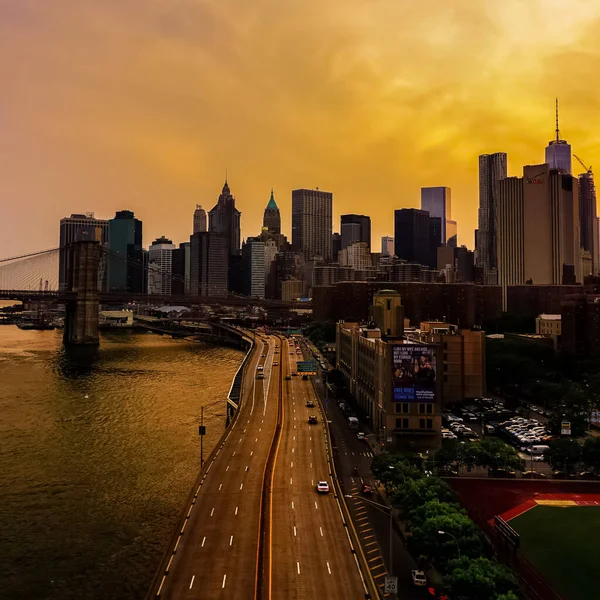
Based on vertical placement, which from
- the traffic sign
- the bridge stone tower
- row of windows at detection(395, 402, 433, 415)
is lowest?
the traffic sign

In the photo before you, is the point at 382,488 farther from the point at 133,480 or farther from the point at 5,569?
the point at 5,569

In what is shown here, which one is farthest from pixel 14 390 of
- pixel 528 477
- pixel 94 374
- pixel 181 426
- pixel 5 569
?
pixel 528 477

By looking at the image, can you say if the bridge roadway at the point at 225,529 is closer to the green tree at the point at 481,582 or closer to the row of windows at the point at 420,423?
the green tree at the point at 481,582

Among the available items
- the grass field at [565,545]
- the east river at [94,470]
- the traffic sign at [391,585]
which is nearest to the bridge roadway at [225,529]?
the east river at [94,470]

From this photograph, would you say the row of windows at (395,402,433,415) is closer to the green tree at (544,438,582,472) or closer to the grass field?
the green tree at (544,438,582,472)

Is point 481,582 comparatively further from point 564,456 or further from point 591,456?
point 591,456

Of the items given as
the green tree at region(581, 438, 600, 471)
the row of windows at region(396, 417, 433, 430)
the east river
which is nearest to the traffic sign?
the east river
